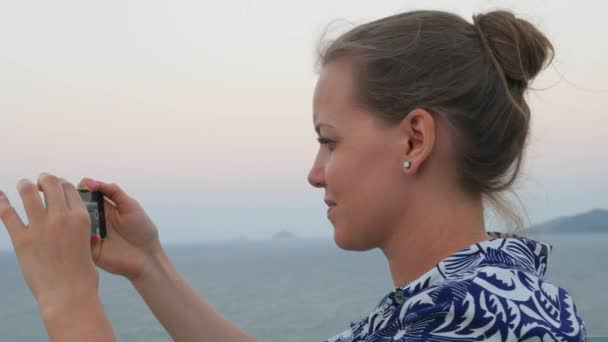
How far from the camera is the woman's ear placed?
1.24 m

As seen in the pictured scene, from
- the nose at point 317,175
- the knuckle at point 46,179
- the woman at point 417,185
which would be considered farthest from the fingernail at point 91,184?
the nose at point 317,175

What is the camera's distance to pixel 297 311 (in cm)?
4581

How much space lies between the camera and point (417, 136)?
1.26 m

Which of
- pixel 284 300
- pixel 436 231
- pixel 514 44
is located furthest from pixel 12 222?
pixel 284 300

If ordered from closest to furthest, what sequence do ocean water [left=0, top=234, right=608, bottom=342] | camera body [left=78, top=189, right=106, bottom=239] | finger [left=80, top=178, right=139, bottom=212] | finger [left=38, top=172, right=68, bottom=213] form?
finger [left=38, top=172, right=68, bottom=213], camera body [left=78, top=189, right=106, bottom=239], finger [left=80, top=178, right=139, bottom=212], ocean water [left=0, top=234, right=608, bottom=342]

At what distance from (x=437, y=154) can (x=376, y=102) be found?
0.14 metres

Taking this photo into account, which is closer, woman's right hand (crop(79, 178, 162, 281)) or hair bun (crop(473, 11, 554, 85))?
hair bun (crop(473, 11, 554, 85))

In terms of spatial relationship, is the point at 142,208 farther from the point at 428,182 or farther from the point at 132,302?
the point at 132,302

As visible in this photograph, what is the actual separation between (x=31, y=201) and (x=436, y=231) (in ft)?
2.17

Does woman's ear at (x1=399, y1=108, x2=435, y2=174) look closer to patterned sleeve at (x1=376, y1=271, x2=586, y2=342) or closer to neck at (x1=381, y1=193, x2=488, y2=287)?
neck at (x1=381, y1=193, x2=488, y2=287)

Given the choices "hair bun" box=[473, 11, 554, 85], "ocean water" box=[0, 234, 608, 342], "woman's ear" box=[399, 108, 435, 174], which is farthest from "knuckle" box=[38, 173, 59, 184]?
"ocean water" box=[0, 234, 608, 342]

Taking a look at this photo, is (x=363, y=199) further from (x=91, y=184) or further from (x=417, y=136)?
(x=91, y=184)

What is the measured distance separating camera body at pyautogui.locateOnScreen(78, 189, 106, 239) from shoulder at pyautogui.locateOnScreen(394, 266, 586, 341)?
62 cm

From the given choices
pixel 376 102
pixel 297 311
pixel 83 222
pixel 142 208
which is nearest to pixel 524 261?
pixel 376 102
